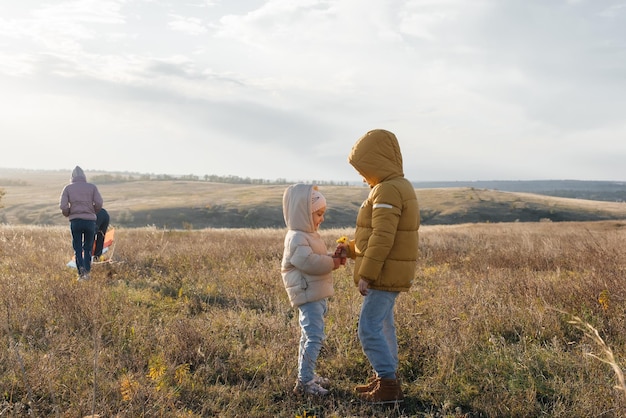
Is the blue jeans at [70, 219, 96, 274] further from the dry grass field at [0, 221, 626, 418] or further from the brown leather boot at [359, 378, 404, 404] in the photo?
the brown leather boot at [359, 378, 404, 404]

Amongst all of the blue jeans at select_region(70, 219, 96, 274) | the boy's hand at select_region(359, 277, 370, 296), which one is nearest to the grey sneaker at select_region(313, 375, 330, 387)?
the boy's hand at select_region(359, 277, 370, 296)

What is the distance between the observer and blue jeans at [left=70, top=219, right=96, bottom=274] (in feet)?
28.0

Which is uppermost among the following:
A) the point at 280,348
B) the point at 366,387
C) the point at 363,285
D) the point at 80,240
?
the point at 363,285

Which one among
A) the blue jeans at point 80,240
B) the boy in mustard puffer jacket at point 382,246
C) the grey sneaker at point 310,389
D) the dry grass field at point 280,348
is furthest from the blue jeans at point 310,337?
the blue jeans at point 80,240

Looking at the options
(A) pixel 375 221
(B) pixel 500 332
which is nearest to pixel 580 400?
(B) pixel 500 332

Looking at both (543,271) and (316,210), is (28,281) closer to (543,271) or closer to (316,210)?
(316,210)

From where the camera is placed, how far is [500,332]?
5.22 m

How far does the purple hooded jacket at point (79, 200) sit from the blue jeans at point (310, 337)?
6124 millimetres

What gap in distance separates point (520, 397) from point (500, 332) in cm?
145

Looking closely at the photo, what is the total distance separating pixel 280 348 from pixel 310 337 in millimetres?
682

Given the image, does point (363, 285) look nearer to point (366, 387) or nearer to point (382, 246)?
point (382, 246)

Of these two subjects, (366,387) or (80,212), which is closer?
(366,387)

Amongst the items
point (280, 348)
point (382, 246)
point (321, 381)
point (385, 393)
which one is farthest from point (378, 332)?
point (280, 348)

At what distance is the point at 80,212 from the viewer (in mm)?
8633
